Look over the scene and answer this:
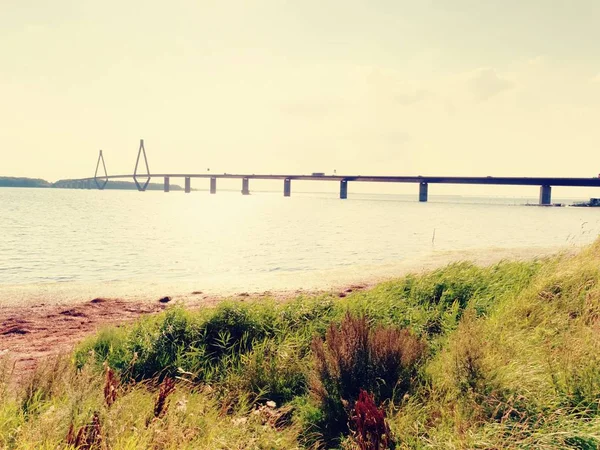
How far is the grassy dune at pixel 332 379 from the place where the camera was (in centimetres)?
432

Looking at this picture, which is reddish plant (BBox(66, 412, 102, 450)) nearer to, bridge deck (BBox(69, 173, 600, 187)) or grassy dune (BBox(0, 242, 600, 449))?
grassy dune (BBox(0, 242, 600, 449))

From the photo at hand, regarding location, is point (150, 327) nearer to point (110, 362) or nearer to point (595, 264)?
point (110, 362)

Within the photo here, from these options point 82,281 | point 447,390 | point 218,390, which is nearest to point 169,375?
point 218,390

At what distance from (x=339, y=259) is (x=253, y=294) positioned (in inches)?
443

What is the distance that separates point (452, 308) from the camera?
8875 mm

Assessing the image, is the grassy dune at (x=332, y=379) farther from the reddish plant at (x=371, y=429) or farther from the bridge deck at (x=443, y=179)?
the bridge deck at (x=443, y=179)

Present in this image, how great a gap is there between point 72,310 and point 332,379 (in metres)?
9.40

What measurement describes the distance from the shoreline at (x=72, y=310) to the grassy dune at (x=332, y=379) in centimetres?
180

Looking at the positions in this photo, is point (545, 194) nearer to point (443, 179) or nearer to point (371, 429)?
point (443, 179)

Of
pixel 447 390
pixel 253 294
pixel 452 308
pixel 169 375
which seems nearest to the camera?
pixel 447 390

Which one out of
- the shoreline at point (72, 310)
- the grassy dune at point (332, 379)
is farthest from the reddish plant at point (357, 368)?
the shoreline at point (72, 310)

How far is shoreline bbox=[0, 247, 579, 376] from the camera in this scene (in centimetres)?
876

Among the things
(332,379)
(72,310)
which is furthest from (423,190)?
(332,379)

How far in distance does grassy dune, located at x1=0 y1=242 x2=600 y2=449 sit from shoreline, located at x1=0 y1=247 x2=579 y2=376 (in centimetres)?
180
